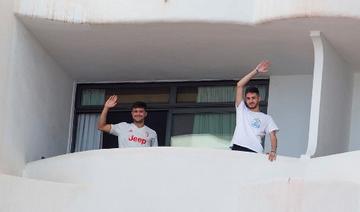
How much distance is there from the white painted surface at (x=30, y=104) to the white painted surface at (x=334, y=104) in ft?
12.8

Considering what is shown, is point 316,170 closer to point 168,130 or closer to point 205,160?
point 205,160

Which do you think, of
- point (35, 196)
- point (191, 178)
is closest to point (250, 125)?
point (191, 178)

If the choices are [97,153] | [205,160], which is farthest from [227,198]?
[97,153]

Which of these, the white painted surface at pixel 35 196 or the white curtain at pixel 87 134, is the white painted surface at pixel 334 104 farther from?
the white curtain at pixel 87 134

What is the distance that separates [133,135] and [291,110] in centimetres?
233

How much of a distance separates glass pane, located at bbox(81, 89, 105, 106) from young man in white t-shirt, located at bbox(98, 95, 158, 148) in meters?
1.77

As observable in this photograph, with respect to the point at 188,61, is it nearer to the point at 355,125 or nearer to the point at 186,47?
the point at 186,47

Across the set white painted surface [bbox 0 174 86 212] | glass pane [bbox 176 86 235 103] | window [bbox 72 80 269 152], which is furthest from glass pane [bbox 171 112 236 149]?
white painted surface [bbox 0 174 86 212]

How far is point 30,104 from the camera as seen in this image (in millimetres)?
18938

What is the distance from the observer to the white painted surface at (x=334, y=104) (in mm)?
18172

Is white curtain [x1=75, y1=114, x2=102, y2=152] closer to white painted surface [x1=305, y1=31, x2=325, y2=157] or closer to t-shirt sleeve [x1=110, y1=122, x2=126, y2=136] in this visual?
t-shirt sleeve [x1=110, y1=122, x2=126, y2=136]

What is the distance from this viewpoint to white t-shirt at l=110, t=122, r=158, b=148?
18.9 m

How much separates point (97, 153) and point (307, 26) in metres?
3.11

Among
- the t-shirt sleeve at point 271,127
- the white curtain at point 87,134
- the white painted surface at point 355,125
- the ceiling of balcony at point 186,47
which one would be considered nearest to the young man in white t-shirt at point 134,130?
the ceiling of balcony at point 186,47
